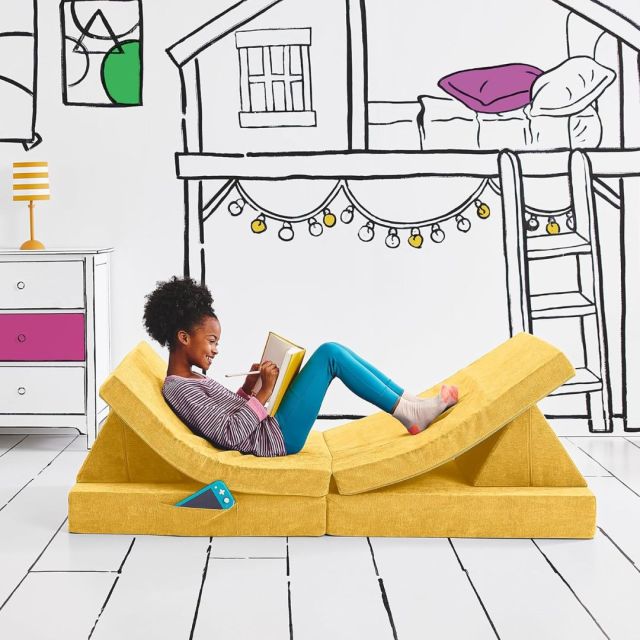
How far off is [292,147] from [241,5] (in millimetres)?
809

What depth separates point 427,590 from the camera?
2.88 metres

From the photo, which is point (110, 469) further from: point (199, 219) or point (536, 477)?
point (199, 219)

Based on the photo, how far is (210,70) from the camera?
5.15 metres

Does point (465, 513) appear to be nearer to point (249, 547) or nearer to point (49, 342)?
point (249, 547)

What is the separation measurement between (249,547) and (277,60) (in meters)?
2.90

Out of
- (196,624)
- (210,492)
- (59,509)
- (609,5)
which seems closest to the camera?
(196,624)

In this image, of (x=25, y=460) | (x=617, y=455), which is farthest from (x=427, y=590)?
(x=25, y=460)

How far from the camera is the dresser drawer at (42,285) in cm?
475

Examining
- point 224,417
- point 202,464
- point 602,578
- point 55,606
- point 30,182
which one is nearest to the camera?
point 55,606

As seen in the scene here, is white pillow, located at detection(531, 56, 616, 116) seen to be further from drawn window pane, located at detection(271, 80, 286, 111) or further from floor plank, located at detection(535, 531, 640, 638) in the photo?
floor plank, located at detection(535, 531, 640, 638)

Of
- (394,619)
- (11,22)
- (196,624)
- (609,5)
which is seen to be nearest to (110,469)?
(196,624)

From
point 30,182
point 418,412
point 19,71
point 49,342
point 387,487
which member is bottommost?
point 387,487

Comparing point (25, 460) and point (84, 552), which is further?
point (25, 460)

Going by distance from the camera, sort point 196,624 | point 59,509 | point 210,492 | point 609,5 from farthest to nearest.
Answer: point 609,5 → point 59,509 → point 210,492 → point 196,624
